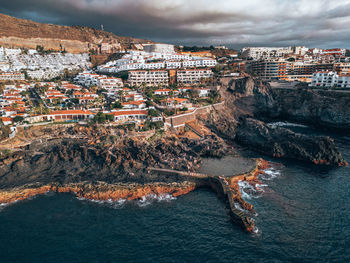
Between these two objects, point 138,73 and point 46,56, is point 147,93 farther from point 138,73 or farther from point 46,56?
point 46,56

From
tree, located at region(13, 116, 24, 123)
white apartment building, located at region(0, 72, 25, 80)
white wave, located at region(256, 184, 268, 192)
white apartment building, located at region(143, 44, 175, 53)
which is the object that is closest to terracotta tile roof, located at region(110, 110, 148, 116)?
tree, located at region(13, 116, 24, 123)

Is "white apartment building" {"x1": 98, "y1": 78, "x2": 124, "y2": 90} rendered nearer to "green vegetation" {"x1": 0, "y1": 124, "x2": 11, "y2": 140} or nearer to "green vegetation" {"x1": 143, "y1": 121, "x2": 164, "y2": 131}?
"green vegetation" {"x1": 143, "y1": 121, "x2": 164, "y2": 131}

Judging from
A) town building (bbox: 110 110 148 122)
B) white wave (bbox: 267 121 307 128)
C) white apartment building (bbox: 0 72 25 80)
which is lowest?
white wave (bbox: 267 121 307 128)

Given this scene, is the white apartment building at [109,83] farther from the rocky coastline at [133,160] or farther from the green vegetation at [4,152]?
the green vegetation at [4,152]

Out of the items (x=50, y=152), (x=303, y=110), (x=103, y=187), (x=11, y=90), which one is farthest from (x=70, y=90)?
(x=303, y=110)

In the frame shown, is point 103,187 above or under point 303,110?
under

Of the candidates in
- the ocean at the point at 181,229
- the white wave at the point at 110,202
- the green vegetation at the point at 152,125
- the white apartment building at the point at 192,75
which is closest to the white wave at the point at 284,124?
the white apartment building at the point at 192,75
